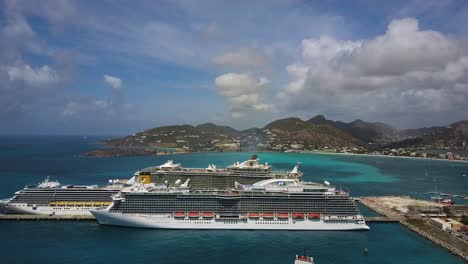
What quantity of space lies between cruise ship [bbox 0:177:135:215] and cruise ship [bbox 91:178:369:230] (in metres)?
6.69

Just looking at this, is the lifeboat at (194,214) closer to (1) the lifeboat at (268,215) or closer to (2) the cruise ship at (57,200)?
(1) the lifeboat at (268,215)

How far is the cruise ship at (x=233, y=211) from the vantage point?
120ft

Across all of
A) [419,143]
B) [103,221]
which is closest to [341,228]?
[103,221]

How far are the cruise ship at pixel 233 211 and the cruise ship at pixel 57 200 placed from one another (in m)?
6.69

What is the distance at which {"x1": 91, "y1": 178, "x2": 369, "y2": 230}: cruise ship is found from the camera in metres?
36.6

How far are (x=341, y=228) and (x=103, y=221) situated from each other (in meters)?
26.5

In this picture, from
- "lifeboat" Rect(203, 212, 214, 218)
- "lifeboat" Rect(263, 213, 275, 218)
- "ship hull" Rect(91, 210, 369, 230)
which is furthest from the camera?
"lifeboat" Rect(263, 213, 275, 218)

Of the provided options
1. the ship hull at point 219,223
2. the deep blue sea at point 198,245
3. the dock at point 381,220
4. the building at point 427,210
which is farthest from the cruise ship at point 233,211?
the building at point 427,210

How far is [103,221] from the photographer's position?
37.9 meters

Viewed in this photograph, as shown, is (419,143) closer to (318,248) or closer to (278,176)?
(278,176)

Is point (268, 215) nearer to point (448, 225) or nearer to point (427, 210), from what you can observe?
point (448, 225)

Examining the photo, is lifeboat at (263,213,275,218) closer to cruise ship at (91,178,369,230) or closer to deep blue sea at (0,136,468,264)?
cruise ship at (91,178,369,230)

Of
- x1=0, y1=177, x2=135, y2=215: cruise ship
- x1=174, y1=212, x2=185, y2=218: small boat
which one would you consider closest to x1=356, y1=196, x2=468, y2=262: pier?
x1=174, y1=212, x2=185, y2=218: small boat

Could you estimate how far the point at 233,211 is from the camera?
37.2m
